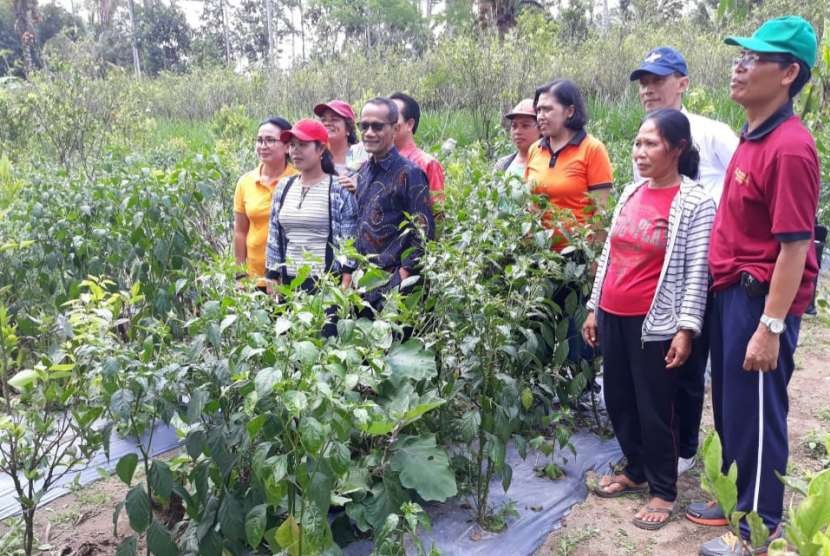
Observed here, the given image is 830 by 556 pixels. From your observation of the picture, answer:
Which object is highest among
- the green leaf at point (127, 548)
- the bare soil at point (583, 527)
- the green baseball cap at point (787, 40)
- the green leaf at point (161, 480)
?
the green baseball cap at point (787, 40)

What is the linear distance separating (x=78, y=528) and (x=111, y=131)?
4.82 meters

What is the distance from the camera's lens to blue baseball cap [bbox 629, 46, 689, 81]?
2893 millimetres

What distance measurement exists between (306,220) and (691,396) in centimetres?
177

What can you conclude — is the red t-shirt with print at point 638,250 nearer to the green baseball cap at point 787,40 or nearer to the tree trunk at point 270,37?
the green baseball cap at point 787,40

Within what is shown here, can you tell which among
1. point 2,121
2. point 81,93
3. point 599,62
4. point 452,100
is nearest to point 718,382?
point 81,93

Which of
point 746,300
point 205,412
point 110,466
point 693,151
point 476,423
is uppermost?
point 693,151

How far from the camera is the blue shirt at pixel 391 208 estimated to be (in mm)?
A: 3129

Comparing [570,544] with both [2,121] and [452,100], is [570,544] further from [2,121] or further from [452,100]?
[452,100]

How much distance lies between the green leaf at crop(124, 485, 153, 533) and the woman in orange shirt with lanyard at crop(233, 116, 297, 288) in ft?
5.12

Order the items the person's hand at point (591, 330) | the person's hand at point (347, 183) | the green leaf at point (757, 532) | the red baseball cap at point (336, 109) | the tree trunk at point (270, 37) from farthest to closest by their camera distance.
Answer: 1. the tree trunk at point (270, 37)
2. the red baseball cap at point (336, 109)
3. the person's hand at point (347, 183)
4. the person's hand at point (591, 330)
5. the green leaf at point (757, 532)

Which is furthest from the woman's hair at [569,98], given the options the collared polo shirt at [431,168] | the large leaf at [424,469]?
the large leaf at [424,469]

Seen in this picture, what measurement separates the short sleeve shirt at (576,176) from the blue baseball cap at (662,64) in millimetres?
341

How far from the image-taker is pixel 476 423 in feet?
8.00

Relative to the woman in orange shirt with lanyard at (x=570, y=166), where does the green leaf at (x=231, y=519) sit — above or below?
below
